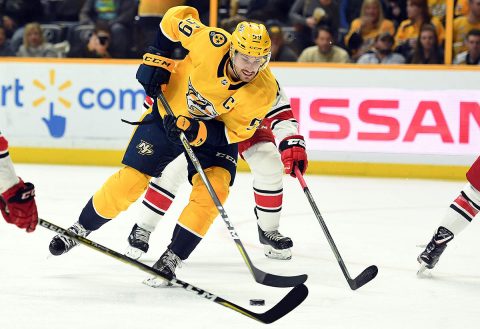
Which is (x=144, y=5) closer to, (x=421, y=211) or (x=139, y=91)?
(x=139, y=91)

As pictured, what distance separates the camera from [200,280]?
3699 mm

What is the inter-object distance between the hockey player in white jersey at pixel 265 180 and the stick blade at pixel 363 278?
476 millimetres

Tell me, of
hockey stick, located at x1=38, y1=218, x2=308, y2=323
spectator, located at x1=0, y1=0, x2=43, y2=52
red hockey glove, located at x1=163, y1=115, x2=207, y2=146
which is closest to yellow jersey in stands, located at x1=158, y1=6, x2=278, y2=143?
red hockey glove, located at x1=163, y1=115, x2=207, y2=146

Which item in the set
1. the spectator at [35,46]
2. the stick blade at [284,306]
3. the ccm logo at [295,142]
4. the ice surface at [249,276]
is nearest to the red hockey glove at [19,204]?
the ice surface at [249,276]

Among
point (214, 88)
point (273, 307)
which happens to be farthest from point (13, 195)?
point (214, 88)

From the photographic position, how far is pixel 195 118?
3.76m

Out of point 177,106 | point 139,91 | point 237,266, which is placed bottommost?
point 139,91

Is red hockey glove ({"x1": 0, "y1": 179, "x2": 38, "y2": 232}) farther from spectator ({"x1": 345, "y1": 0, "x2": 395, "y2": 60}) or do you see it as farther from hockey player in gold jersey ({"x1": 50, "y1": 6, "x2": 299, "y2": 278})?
spectator ({"x1": 345, "y1": 0, "x2": 395, "y2": 60})

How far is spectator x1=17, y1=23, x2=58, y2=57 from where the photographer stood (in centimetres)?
730

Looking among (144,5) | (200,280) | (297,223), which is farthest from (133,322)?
(144,5)

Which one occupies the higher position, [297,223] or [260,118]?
[260,118]

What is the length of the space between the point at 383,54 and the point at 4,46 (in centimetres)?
268

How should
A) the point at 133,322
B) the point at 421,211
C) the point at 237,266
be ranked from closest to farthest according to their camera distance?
the point at 133,322
the point at 237,266
the point at 421,211

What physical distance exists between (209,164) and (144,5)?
372cm
